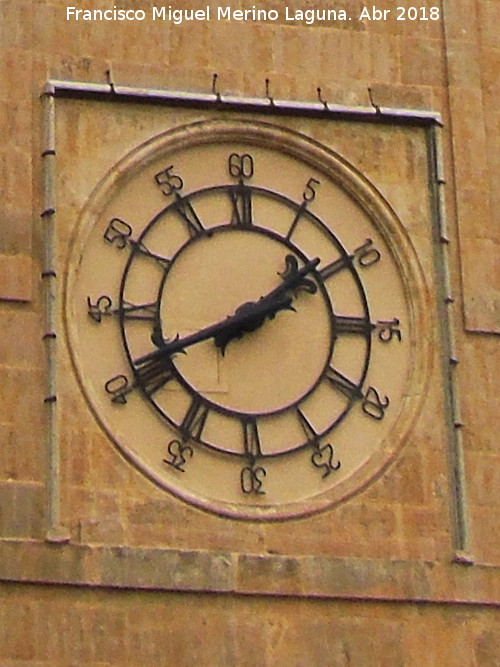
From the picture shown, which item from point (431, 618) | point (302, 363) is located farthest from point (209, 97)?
point (431, 618)

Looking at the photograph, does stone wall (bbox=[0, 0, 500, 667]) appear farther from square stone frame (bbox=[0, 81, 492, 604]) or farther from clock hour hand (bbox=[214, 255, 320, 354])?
clock hour hand (bbox=[214, 255, 320, 354])

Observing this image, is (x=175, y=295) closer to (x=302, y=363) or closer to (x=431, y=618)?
(x=302, y=363)

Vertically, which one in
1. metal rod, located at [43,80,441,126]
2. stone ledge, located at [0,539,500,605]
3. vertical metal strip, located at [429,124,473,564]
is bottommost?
stone ledge, located at [0,539,500,605]

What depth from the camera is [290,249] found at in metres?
17.4

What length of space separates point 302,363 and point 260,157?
111cm

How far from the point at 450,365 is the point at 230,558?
1.59 meters

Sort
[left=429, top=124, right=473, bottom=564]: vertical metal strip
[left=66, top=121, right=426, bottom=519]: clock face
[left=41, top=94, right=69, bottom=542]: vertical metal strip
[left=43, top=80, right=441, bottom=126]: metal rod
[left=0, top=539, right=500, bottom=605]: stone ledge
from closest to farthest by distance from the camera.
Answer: [left=0, top=539, right=500, bottom=605]: stone ledge → [left=41, top=94, right=69, bottom=542]: vertical metal strip → [left=66, top=121, right=426, bottom=519]: clock face → [left=429, top=124, right=473, bottom=564]: vertical metal strip → [left=43, top=80, right=441, bottom=126]: metal rod

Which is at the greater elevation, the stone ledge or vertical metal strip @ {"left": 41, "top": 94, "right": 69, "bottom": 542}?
vertical metal strip @ {"left": 41, "top": 94, "right": 69, "bottom": 542}

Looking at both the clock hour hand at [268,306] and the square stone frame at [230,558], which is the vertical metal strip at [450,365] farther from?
the clock hour hand at [268,306]

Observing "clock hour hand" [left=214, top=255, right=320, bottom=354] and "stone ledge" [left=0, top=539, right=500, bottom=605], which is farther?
"clock hour hand" [left=214, top=255, right=320, bottom=354]

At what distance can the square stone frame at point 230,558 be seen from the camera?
1648 cm

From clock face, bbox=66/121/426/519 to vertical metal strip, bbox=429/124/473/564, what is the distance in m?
0.14

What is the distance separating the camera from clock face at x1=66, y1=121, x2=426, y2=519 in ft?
55.6

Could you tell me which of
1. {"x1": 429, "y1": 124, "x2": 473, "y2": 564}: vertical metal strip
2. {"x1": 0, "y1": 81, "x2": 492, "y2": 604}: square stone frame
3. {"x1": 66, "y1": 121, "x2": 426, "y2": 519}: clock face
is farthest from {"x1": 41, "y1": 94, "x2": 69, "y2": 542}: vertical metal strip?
{"x1": 429, "y1": 124, "x2": 473, "y2": 564}: vertical metal strip
